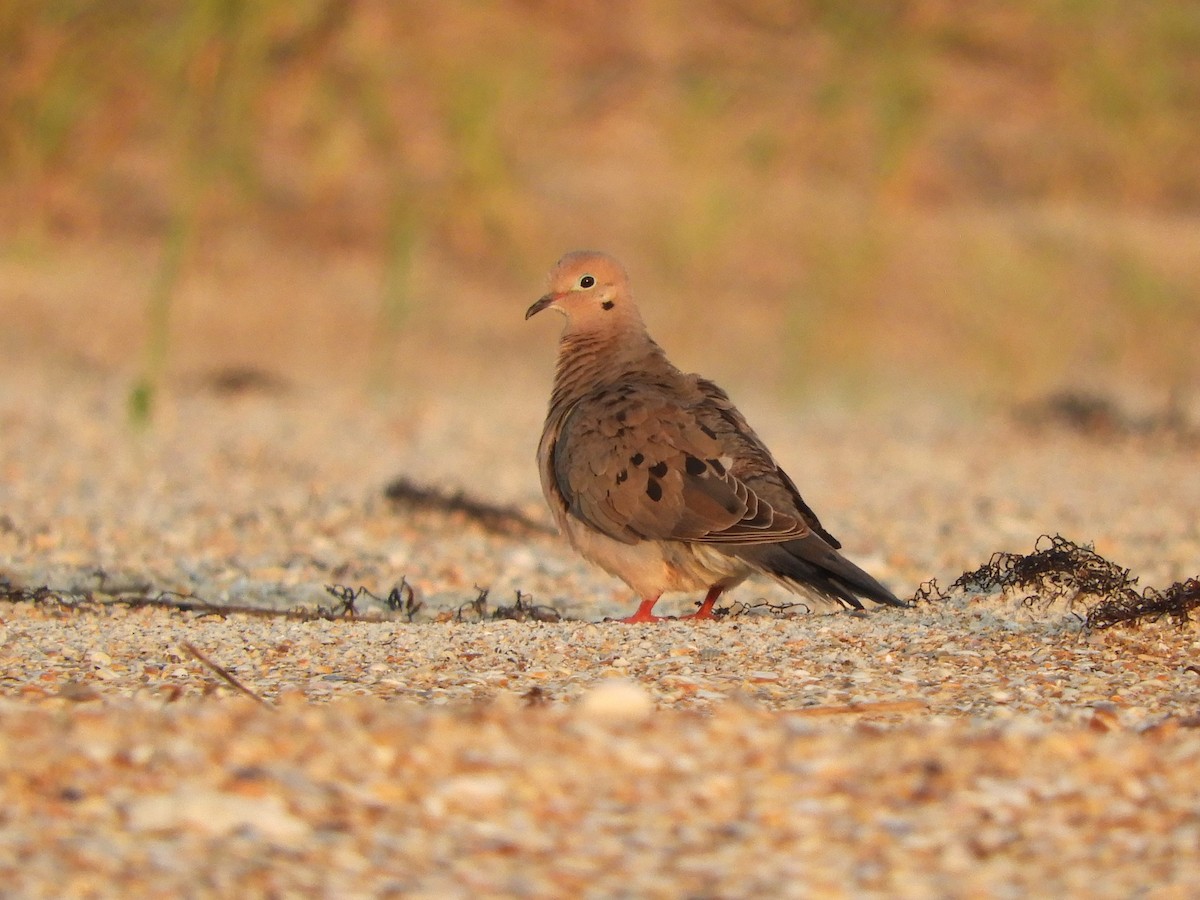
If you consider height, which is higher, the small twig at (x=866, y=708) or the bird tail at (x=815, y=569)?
the bird tail at (x=815, y=569)

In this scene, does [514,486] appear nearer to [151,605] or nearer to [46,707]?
[151,605]

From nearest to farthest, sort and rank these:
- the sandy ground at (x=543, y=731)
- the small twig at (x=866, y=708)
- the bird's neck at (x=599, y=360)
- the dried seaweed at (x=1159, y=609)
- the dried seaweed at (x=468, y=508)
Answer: the sandy ground at (x=543, y=731)
the small twig at (x=866, y=708)
the dried seaweed at (x=1159, y=609)
the bird's neck at (x=599, y=360)
the dried seaweed at (x=468, y=508)

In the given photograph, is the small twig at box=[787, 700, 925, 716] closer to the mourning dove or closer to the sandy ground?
the sandy ground

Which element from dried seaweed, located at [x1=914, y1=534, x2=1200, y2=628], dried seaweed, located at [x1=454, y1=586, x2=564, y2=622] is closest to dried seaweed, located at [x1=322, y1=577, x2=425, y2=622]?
dried seaweed, located at [x1=454, y1=586, x2=564, y2=622]

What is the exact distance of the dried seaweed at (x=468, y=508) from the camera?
7988 millimetres

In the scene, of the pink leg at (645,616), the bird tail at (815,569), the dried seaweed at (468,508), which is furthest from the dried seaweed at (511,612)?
the dried seaweed at (468,508)

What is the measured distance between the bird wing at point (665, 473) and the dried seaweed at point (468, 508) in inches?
81.1

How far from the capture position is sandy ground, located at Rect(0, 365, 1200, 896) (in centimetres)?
298

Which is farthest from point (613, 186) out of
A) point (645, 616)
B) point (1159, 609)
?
point (1159, 609)

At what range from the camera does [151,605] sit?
18.6 feet

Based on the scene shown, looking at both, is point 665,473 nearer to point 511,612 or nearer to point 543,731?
point 511,612

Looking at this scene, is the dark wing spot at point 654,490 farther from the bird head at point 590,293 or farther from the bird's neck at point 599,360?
the bird head at point 590,293

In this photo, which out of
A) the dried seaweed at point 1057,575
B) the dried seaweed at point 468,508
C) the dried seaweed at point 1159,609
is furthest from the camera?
the dried seaweed at point 468,508

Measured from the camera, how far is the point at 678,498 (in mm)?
5625
